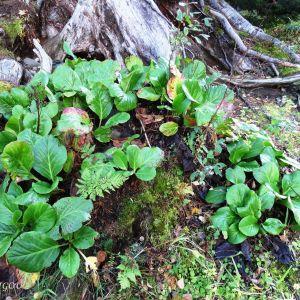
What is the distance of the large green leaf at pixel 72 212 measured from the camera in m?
2.01

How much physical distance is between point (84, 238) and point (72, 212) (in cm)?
22

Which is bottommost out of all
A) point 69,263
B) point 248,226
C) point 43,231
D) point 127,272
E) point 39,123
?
point 127,272

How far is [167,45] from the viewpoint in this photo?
3.71 m

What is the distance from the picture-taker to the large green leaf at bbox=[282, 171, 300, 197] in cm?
257

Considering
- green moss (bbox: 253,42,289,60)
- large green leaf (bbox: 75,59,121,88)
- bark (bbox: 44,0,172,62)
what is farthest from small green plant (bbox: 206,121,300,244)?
green moss (bbox: 253,42,289,60)

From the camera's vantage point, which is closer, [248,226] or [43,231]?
[43,231]

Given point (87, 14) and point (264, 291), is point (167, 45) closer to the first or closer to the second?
point (87, 14)

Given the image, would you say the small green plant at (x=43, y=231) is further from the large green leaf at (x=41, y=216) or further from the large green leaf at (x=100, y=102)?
the large green leaf at (x=100, y=102)

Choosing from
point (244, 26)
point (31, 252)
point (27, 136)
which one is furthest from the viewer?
point (244, 26)

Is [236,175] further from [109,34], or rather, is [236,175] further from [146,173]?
[109,34]

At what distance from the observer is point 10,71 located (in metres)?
3.21

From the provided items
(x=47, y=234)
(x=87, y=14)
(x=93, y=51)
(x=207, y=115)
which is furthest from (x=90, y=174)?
(x=87, y=14)

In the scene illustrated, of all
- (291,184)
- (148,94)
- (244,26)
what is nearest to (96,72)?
(148,94)

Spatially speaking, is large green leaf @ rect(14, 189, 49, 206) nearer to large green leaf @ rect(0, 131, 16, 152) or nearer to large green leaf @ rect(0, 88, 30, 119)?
large green leaf @ rect(0, 131, 16, 152)
